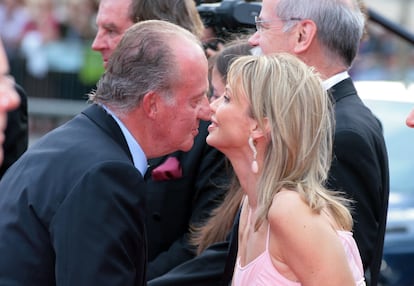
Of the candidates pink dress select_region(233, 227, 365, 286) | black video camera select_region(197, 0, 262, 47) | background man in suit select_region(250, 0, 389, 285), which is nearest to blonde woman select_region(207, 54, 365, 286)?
pink dress select_region(233, 227, 365, 286)

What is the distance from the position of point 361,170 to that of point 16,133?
2.54 metres

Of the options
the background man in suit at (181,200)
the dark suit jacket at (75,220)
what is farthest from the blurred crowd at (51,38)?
the dark suit jacket at (75,220)

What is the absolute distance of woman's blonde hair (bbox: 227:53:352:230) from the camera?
327cm

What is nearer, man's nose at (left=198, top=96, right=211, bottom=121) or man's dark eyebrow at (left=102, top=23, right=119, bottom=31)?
man's nose at (left=198, top=96, right=211, bottom=121)

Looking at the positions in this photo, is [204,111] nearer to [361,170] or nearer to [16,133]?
[361,170]

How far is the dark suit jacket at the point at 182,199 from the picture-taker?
4465 millimetres

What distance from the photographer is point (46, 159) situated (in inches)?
129

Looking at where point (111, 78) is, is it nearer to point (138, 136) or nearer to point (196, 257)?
point (138, 136)

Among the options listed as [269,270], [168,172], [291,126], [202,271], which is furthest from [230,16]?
[269,270]

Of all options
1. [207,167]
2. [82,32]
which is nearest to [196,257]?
[207,167]

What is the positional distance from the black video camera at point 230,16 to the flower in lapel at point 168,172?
2.87ft

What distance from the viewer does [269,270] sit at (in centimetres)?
326

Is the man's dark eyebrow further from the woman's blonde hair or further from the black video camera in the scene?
the woman's blonde hair

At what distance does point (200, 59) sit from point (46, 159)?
722 millimetres
